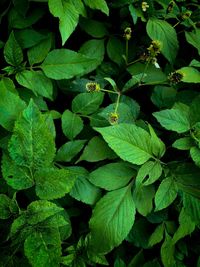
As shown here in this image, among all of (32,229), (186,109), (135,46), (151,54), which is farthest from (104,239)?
(135,46)

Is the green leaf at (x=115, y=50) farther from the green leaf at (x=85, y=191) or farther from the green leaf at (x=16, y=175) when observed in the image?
the green leaf at (x=16, y=175)

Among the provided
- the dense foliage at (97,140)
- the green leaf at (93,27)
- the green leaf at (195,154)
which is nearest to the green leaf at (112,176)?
the dense foliage at (97,140)

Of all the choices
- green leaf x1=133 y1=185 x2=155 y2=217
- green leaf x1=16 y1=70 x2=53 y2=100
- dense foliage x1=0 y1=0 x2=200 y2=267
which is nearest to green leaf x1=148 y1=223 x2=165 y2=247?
dense foliage x1=0 y1=0 x2=200 y2=267

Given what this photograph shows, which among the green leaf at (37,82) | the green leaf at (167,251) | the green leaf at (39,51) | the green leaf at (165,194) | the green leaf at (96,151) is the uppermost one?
the green leaf at (39,51)

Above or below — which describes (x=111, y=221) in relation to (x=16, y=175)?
below

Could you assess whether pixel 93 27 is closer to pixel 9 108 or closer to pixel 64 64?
pixel 64 64

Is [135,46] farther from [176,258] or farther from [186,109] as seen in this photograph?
[176,258]

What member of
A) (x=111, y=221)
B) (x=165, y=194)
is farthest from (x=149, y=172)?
(x=111, y=221)
